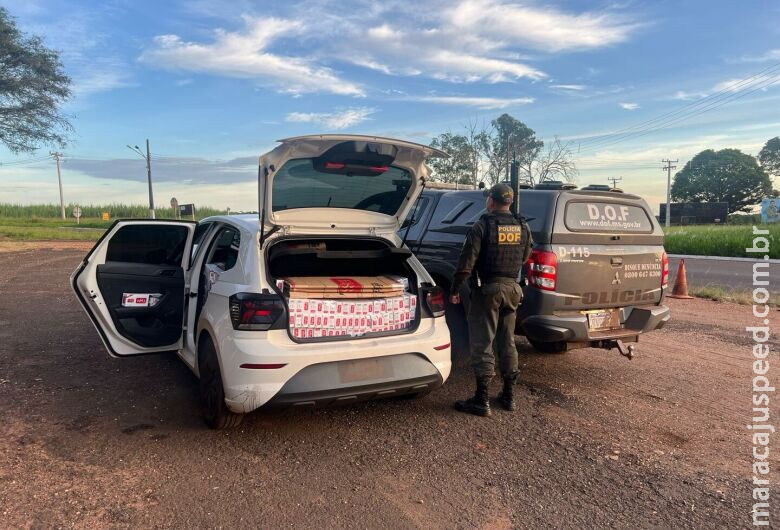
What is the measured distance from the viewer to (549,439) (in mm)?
3809

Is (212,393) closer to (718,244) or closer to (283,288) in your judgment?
(283,288)

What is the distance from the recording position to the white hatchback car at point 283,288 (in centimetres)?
342

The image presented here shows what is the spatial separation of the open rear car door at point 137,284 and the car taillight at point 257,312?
1.43 meters

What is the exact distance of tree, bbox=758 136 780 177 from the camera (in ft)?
270

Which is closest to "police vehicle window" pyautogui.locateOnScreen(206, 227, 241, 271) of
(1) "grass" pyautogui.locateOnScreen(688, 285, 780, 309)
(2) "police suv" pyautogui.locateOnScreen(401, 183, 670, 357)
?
(2) "police suv" pyautogui.locateOnScreen(401, 183, 670, 357)

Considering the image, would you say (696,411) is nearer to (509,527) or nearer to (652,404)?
(652,404)

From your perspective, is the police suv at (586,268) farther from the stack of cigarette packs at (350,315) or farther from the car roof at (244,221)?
the car roof at (244,221)

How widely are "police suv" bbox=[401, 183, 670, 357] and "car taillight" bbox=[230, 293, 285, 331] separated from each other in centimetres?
209

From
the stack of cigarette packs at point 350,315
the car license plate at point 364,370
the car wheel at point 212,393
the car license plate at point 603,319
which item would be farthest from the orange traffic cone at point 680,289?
the car wheel at point 212,393

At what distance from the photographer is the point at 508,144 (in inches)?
882

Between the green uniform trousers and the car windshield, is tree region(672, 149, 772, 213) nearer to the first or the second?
the green uniform trousers

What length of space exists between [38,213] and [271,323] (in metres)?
66.0

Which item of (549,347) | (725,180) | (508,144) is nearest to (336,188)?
(549,347)

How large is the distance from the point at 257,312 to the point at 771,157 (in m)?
102
